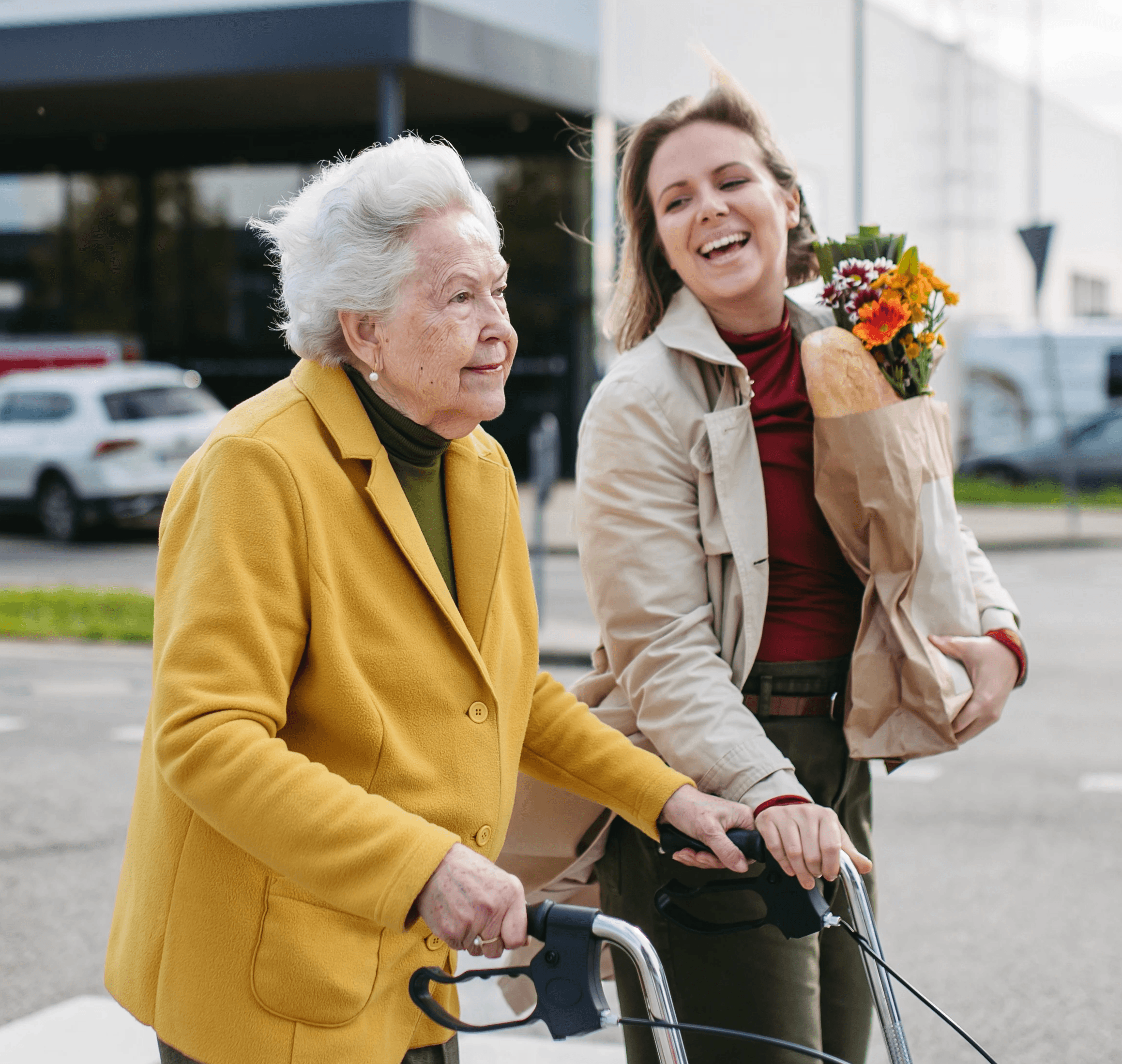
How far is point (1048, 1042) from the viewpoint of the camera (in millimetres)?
3936

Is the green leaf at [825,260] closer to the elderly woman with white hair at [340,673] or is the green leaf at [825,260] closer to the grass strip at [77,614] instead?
the elderly woman with white hair at [340,673]

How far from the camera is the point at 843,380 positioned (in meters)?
2.42

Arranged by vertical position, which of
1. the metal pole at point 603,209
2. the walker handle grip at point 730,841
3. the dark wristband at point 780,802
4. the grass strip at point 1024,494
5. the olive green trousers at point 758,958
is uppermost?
the metal pole at point 603,209

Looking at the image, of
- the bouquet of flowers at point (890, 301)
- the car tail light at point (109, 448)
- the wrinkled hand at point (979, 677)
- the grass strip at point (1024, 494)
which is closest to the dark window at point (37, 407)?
the car tail light at point (109, 448)

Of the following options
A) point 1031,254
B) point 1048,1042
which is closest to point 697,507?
point 1048,1042

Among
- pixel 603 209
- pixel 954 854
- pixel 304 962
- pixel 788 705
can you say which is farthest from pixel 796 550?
pixel 603 209

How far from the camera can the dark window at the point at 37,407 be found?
1627 centimetres

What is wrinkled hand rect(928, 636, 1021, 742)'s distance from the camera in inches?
97.4

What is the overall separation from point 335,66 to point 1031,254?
947 centimetres

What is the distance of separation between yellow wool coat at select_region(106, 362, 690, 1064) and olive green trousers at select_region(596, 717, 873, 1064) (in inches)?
21.0

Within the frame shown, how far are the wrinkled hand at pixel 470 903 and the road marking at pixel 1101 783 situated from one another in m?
5.43

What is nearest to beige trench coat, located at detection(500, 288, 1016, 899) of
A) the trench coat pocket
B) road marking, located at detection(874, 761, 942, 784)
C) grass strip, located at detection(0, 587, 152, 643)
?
the trench coat pocket

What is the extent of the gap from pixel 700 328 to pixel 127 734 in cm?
584

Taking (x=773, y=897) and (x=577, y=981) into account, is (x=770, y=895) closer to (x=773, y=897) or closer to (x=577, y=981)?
(x=773, y=897)
